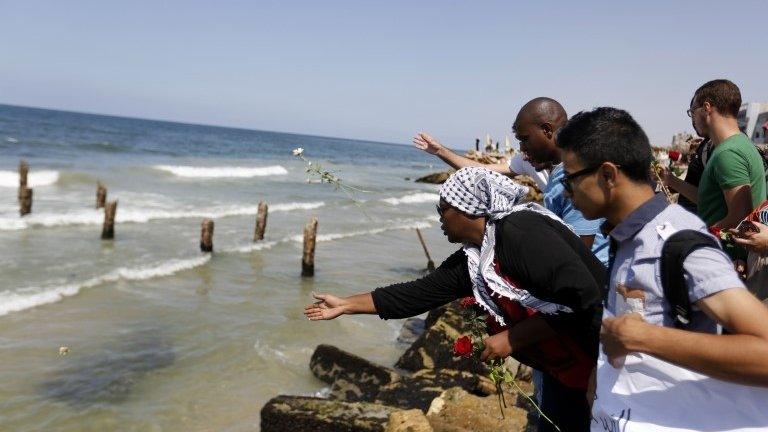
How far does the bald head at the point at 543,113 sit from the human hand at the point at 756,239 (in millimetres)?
1168

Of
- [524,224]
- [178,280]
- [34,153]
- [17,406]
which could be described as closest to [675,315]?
[524,224]

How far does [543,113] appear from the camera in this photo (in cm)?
350

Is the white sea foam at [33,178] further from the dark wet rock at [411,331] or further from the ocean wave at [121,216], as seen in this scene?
the dark wet rock at [411,331]

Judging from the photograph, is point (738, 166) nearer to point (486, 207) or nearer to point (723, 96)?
point (723, 96)

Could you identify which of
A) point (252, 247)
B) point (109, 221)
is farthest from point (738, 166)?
point (109, 221)

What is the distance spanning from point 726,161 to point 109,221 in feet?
52.9

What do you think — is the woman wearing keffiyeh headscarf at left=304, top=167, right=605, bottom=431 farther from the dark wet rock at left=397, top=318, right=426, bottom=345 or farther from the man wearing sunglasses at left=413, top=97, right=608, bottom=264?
the dark wet rock at left=397, top=318, right=426, bottom=345

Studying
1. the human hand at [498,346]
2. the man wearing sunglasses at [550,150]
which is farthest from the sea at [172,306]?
the human hand at [498,346]

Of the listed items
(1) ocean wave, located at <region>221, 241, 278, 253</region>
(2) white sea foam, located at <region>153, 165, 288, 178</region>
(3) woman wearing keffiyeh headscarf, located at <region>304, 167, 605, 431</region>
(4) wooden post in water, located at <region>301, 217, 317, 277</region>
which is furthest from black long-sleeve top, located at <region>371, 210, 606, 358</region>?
(2) white sea foam, located at <region>153, 165, 288, 178</region>

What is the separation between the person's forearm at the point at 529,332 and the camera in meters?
2.53

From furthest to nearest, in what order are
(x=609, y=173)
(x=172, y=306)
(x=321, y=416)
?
(x=172, y=306), (x=321, y=416), (x=609, y=173)

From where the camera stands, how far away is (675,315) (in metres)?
1.74

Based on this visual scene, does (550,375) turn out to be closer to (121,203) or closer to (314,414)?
(314,414)

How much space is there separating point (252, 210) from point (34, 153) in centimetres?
2433
